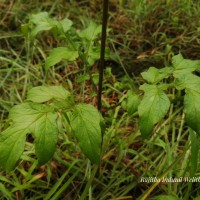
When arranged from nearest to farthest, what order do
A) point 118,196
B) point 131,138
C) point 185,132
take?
point 118,196
point 131,138
point 185,132

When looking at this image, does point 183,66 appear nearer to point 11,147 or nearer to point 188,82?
point 188,82

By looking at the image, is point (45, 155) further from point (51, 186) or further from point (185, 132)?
Result: point (185, 132)

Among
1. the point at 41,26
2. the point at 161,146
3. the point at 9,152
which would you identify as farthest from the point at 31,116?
the point at 161,146

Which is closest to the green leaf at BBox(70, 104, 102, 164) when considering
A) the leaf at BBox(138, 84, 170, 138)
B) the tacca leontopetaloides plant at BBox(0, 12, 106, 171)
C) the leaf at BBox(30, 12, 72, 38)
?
the tacca leontopetaloides plant at BBox(0, 12, 106, 171)

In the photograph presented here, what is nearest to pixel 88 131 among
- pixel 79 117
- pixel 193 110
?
pixel 79 117

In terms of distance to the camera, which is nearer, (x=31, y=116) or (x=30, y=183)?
(x=31, y=116)

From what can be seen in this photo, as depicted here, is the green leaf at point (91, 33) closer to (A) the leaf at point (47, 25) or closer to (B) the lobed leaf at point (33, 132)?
(A) the leaf at point (47, 25)

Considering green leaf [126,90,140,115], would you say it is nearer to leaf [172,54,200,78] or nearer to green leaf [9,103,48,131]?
leaf [172,54,200,78]
